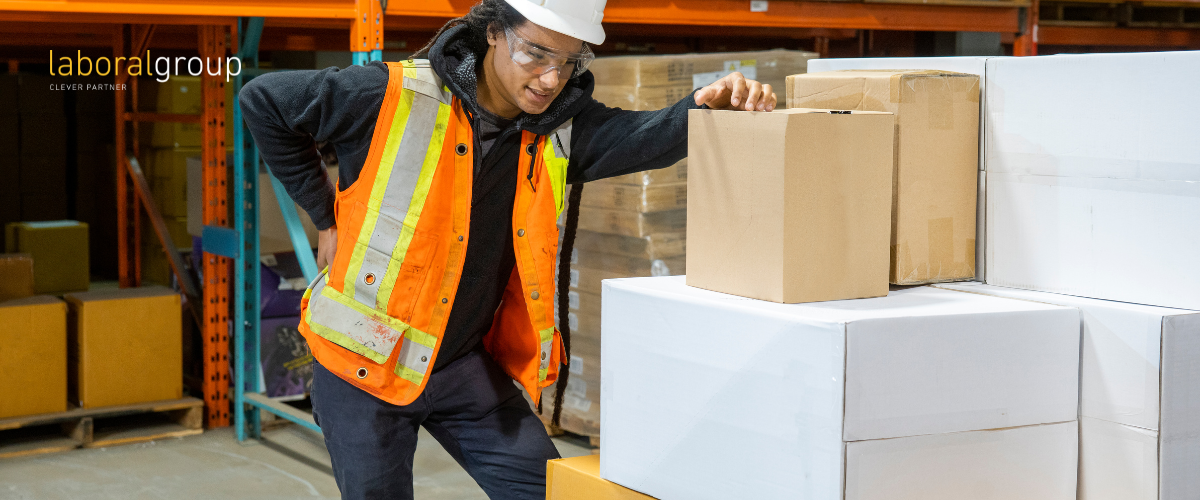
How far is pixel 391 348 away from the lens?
2410 millimetres

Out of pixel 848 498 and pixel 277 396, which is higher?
pixel 848 498

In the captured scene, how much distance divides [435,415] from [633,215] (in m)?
1.91

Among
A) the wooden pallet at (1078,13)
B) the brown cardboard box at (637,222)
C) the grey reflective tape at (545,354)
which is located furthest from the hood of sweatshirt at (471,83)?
the wooden pallet at (1078,13)

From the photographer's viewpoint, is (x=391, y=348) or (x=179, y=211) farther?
(x=179, y=211)

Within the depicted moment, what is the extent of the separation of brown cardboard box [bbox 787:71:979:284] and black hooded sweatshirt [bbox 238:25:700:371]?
1.50 ft

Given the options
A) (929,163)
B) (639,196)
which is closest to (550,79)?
(929,163)

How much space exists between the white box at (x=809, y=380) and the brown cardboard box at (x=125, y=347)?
3.92 metres

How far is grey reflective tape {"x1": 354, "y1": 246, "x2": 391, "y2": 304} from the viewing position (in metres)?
2.42

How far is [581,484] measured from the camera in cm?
215

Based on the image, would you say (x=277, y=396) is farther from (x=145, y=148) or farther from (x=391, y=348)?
(x=391, y=348)

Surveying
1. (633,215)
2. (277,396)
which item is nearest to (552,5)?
(633,215)

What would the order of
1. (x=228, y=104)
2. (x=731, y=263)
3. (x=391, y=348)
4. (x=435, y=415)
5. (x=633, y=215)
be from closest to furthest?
1. (x=731, y=263)
2. (x=391, y=348)
3. (x=435, y=415)
4. (x=633, y=215)
5. (x=228, y=104)

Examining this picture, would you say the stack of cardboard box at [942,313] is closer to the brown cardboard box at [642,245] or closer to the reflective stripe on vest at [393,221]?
the reflective stripe on vest at [393,221]

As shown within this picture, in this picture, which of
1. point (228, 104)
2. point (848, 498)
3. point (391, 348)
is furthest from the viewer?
point (228, 104)
